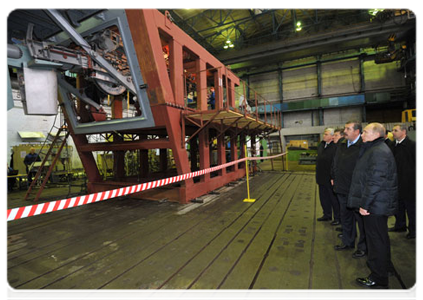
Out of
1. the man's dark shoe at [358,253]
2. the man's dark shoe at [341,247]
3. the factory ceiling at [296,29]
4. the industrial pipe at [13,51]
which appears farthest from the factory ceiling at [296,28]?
the man's dark shoe at [358,253]

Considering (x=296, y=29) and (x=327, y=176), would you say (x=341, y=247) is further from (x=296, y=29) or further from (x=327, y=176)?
(x=296, y=29)

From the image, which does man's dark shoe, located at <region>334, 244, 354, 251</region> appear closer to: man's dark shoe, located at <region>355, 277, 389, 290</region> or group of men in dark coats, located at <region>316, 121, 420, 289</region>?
group of men in dark coats, located at <region>316, 121, 420, 289</region>

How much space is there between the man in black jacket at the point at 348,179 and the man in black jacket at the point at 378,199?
1.51 ft

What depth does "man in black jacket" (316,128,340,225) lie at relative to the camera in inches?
164

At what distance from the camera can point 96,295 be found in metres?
2.34

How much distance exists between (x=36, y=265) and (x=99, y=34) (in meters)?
4.66

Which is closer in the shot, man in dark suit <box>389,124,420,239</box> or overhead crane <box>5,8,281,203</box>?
man in dark suit <box>389,124,420,239</box>

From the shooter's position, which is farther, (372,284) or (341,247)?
(341,247)

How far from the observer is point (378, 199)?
2.27m

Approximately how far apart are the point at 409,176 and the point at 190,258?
3612 mm

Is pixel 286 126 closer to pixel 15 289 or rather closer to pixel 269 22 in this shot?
pixel 269 22

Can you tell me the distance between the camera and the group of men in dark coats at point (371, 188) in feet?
7.46

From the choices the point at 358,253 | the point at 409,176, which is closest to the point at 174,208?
the point at 358,253

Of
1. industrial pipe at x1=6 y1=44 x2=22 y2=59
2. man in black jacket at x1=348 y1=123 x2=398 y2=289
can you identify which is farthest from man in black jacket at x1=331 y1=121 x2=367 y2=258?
industrial pipe at x1=6 y1=44 x2=22 y2=59
